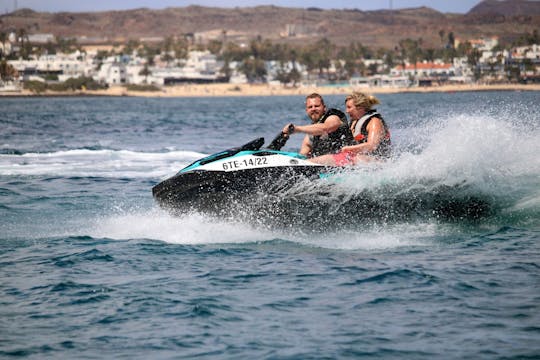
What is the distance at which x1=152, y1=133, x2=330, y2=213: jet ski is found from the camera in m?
10.1

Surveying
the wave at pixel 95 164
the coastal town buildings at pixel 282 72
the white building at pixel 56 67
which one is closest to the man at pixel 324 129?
the wave at pixel 95 164

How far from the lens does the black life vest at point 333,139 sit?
33.8 ft

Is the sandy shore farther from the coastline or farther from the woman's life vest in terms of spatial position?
the woman's life vest

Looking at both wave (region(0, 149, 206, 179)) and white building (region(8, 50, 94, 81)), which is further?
white building (region(8, 50, 94, 81))

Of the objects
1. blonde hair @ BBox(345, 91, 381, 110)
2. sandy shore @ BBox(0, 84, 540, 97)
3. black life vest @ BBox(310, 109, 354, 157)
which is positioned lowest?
sandy shore @ BBox(0, 84, 540, 97)

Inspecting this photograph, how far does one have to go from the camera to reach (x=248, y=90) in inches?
7170

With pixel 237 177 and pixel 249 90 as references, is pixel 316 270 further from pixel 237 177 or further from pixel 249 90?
pixel 249 90

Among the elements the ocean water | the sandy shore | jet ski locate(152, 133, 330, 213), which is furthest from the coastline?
jet ski locate(152, 133, 330, 213)

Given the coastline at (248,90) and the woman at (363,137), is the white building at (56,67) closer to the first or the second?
the coastline at (248,90)

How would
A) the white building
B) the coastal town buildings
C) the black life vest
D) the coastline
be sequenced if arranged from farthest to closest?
1. the white building
2. the coastal town buildings
3. the coastline
4. the black life vest

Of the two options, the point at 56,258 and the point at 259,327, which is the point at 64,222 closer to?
the point at 56,258

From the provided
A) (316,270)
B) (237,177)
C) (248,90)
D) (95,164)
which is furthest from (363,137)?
(248,90)

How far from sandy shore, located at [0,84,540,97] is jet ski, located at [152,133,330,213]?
13726 centimetres

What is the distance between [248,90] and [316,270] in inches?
6862
